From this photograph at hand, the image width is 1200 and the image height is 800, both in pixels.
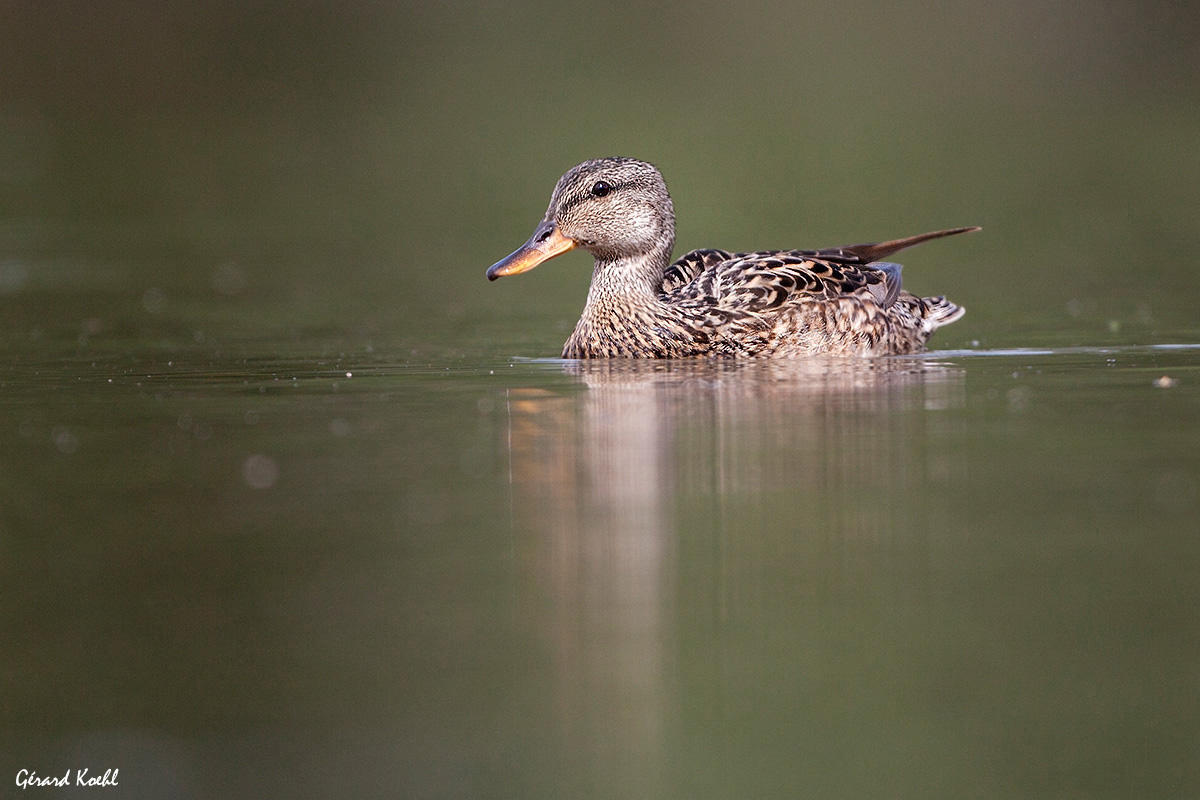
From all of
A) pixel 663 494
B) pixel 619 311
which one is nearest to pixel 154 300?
pixel 619 311

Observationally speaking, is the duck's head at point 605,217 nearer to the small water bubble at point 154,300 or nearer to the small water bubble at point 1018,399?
the small water bubble at point 1018,399

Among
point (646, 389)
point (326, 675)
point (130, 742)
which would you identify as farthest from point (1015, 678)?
point (646, 389)

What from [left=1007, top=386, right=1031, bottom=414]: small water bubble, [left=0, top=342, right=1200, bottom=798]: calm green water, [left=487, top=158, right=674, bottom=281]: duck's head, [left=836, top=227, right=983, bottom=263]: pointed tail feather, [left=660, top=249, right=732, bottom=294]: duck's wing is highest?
[left=487, top=158, right=674, bottom=281]: duck's head

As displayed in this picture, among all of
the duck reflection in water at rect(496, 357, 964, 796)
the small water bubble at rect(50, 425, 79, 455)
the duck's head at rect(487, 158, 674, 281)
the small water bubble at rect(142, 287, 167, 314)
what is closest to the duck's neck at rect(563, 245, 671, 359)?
the duck's head at rect(487, 158, 674, 281)

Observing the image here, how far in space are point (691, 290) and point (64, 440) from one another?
4.57 m

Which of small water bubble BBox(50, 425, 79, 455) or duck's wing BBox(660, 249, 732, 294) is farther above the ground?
duck's wing BBox(660, 249, 732, 294)

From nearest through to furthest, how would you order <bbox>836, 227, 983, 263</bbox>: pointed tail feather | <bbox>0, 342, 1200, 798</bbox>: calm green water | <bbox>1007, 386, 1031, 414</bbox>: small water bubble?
1. <bbox>0, 342, 1200, 798</bbox>: calm green water
2. <bbox>1007, 386, 1031, 414</bbox>: small water bubble
3. <bbox>836, 227, 983, 263</bbox>: pointed tail feather

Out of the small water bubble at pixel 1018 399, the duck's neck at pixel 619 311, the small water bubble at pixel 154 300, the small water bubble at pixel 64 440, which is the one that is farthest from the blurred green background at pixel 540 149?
the small water bubble at pixel 64 440

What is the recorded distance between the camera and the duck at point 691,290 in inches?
443

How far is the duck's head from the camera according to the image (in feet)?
38.6

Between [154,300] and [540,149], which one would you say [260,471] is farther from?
[540,149]

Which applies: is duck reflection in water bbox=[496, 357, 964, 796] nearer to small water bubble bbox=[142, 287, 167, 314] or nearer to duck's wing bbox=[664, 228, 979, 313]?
duck's wing bbox=[664, 228, 979, 313]

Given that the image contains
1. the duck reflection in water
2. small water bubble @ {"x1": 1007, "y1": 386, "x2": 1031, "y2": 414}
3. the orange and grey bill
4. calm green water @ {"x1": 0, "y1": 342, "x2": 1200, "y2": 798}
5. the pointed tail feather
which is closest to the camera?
calm green water @ {"x1": 0, "y1": 342, "x2": 1200, "y2": 798}

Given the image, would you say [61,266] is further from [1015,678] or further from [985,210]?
[1015,678]
